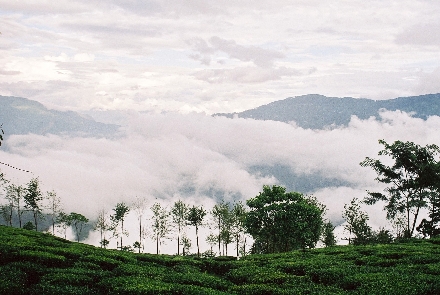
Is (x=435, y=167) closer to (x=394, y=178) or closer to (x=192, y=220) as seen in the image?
(x=394, y=178)

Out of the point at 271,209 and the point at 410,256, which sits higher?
the point at 271,209

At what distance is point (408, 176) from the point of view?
6594 centimetres

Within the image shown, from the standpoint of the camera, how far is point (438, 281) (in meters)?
20.0

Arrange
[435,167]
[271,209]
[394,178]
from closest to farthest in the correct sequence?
[435,167], [394,178], [271,209]

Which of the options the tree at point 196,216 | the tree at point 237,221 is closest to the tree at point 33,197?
the tree at point 196,216

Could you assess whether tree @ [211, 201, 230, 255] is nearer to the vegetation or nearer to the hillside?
the vegetation

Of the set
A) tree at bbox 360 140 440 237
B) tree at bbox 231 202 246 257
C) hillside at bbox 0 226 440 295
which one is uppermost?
tree at bbox 360 140 440 237

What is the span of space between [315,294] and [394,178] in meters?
54.8

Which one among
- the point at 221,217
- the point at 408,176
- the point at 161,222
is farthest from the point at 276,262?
the point at 161,222

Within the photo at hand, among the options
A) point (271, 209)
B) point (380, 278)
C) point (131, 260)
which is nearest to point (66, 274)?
point (131, 260)

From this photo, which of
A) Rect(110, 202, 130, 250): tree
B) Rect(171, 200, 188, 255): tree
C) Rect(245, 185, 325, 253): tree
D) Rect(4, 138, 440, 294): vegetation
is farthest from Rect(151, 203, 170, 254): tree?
Rect(4, 138, 440, 294): vegetation

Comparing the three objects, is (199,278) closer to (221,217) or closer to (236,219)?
(236,219)

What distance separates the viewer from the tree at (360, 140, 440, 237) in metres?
62.3

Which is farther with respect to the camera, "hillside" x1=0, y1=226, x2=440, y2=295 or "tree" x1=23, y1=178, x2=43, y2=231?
"tree" x1=23, y1=178, x2=43, y2=231
